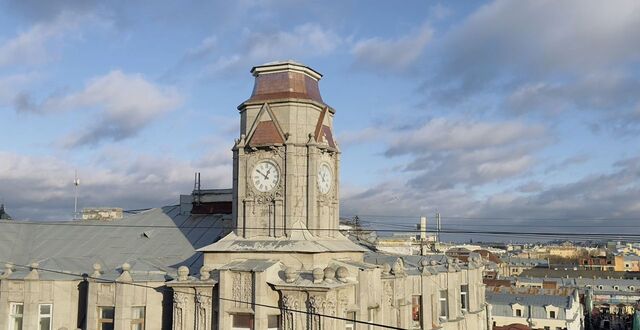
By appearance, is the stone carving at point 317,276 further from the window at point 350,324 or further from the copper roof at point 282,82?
the copper roof at point 282,82

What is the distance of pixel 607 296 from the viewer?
136000mm

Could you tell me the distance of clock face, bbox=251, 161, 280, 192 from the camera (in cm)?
3472

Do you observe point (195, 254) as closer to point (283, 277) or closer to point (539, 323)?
point (283, 277)

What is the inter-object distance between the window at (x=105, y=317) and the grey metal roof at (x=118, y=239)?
14.7ft

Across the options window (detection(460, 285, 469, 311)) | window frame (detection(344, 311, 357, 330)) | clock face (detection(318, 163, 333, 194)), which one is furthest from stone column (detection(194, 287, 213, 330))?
window (detection(460, 285, 469, 311))

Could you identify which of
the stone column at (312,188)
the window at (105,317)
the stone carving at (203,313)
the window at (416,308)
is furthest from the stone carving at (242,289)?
the window at (416,308)

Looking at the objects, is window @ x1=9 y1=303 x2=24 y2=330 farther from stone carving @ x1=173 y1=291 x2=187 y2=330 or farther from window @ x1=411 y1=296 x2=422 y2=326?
window @ x1=411 y1=296 x2=422 y2=326

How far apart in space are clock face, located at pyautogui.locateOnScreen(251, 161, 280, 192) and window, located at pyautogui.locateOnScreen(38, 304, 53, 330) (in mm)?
13180

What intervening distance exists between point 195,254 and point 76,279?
7576 mm

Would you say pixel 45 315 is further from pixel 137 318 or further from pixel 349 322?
pixel 349 322

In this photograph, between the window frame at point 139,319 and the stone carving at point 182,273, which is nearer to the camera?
the stone carving at point 182,273

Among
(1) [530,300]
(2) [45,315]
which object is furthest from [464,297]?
(1) [530,300]

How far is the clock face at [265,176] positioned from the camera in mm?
34719

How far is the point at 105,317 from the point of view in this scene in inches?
1296
